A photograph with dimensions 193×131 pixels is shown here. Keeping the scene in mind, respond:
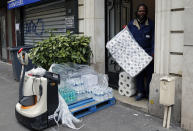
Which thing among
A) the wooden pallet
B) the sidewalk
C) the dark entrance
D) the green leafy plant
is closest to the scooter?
the sidewalk

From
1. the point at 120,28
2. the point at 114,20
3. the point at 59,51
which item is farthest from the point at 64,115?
the point at 114,20

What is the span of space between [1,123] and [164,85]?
3170 mm

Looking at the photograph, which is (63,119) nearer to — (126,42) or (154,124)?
(154,124)

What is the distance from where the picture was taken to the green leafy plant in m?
5.18

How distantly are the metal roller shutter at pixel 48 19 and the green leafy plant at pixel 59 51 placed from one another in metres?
0.82

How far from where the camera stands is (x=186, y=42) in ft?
12.2

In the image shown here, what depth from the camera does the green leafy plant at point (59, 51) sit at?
5.18 metres

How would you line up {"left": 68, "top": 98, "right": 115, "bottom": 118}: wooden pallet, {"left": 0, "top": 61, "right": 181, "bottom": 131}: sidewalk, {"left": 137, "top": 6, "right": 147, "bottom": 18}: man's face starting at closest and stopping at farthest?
1. {"left": 0, "top": 61, "right": 181, "bottom": 131}: sidewalk
2. {"left": 68, "top": 98, "right": 115, "bottom": 118}: wooden pallet
3. {"left": 137, "top": 6, "right": 147, "bottom": 18}: man's face

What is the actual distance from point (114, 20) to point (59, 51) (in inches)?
78.5

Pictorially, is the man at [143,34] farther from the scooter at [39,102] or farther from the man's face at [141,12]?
the scooter at [39,102]

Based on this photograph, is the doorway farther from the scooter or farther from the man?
the scooter

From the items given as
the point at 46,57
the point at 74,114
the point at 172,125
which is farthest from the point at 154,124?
the point at 46,57

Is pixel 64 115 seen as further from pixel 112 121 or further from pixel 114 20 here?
pixel 114 20

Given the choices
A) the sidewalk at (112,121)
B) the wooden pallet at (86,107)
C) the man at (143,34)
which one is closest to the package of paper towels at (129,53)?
the man at (143,34)
